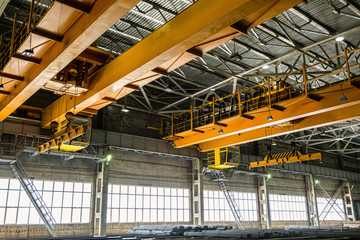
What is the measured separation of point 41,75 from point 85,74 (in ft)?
6.46

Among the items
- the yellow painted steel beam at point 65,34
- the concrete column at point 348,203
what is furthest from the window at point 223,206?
the yellow painted steel beam at point 65,34

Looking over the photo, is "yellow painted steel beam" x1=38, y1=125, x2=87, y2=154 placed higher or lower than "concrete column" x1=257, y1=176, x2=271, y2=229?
higher

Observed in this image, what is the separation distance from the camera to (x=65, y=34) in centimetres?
909

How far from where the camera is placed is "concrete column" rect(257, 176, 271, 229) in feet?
99.4

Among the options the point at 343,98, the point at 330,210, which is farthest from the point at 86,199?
the point at 330,210

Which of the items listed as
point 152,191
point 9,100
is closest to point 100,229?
point 152,191

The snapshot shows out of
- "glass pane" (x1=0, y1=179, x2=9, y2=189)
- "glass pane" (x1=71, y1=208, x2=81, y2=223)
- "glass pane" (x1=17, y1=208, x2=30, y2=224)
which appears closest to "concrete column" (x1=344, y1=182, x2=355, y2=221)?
"glass pane" (x1=71, y1=208, x2=81, y2=223)

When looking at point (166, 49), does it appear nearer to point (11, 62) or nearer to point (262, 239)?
point (11, 62)

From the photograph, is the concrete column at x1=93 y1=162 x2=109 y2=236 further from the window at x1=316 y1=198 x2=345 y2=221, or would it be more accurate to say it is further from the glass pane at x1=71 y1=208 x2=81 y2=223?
the window at x1=316 y1=198 x2=345 y2=221

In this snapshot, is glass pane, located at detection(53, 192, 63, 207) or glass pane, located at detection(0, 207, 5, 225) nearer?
glass pane, located at detection(0, 207, 5, 225)

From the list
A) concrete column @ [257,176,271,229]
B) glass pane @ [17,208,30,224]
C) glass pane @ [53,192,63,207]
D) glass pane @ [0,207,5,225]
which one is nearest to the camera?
glass pane @ [0,207,5,225]

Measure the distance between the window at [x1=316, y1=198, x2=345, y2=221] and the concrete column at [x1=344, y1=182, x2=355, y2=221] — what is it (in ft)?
2.30

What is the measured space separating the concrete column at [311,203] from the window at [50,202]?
84.3ft

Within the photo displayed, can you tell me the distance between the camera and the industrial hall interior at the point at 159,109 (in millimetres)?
8992
